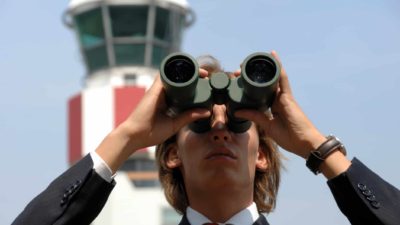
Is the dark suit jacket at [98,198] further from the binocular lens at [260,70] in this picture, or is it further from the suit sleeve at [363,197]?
the binocular lens at [260,70]

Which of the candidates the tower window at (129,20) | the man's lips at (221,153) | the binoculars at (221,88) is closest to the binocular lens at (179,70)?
the binoculars at (221,88)

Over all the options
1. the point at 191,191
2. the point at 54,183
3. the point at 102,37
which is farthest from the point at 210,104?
the point at 102,37

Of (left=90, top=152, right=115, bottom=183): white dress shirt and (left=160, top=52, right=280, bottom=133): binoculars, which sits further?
(left=160, top=52, right=280, bottom=133): binoculars

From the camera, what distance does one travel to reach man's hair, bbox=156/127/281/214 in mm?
4230

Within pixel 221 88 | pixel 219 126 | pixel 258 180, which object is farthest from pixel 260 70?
pixel 258 180

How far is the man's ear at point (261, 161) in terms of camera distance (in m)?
4.15

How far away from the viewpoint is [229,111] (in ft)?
12.8

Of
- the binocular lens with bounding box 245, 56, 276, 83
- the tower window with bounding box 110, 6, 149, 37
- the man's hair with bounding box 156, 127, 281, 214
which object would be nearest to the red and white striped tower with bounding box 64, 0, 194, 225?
the tower window with bounding box 110, 6, 149, 37

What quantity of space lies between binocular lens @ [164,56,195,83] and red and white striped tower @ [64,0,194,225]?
29.9 metres

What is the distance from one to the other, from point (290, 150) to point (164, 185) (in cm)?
76

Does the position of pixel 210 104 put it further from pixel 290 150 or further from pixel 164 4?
pixel 164 4

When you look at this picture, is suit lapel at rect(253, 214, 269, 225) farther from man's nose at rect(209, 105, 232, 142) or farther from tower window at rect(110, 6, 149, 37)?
tower window at rect(110, 6, 149, 37)

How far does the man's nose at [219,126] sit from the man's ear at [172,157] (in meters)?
0.31

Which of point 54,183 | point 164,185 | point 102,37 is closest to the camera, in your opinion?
point 54,183
